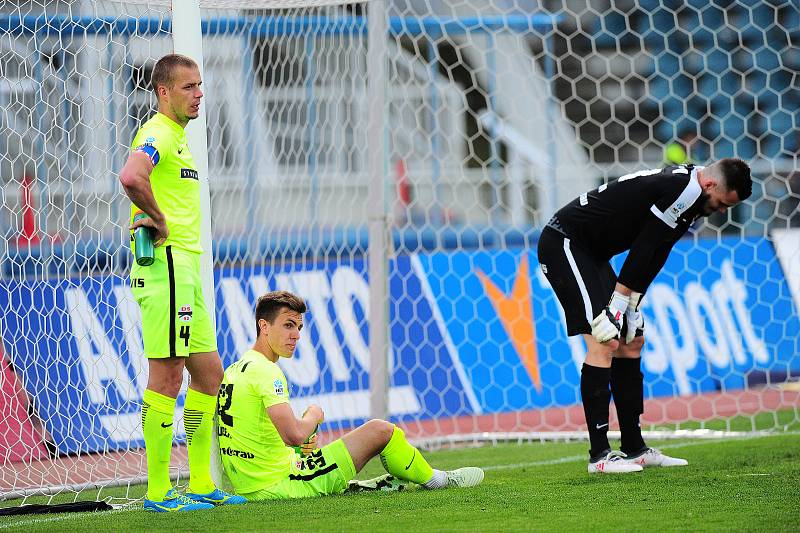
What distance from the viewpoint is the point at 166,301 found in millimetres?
4777

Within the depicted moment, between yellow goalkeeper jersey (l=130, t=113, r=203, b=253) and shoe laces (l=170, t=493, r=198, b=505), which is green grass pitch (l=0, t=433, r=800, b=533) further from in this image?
yellow goalkeeper jersey (l=130, t=113, r=203, b=253)

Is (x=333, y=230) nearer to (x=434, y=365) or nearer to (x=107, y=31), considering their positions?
(x=434, y=365)

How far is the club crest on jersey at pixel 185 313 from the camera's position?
4.78 m

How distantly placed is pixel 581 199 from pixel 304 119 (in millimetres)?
3961

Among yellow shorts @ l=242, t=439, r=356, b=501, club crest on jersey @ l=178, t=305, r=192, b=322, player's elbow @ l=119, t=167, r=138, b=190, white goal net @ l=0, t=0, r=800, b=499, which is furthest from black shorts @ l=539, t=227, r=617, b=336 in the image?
player's elbow @ l=119, t=167, r=138, b=190

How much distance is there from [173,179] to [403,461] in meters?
1.53

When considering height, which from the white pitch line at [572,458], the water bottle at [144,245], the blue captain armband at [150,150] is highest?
the blue captain armband at [150,150]

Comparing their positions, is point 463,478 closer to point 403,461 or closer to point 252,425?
point 403,461

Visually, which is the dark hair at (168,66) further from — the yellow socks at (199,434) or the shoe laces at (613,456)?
the shoe laces at (613,456)

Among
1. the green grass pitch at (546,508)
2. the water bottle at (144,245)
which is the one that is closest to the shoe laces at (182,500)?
the green grass pitch at (546,508)

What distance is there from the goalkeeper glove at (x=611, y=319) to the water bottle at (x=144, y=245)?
2.09 meters

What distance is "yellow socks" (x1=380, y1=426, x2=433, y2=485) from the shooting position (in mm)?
5059

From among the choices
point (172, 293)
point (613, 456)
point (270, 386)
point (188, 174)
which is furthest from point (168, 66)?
point (613, 456)

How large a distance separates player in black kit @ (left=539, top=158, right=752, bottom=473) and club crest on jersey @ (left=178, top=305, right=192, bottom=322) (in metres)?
1.89
